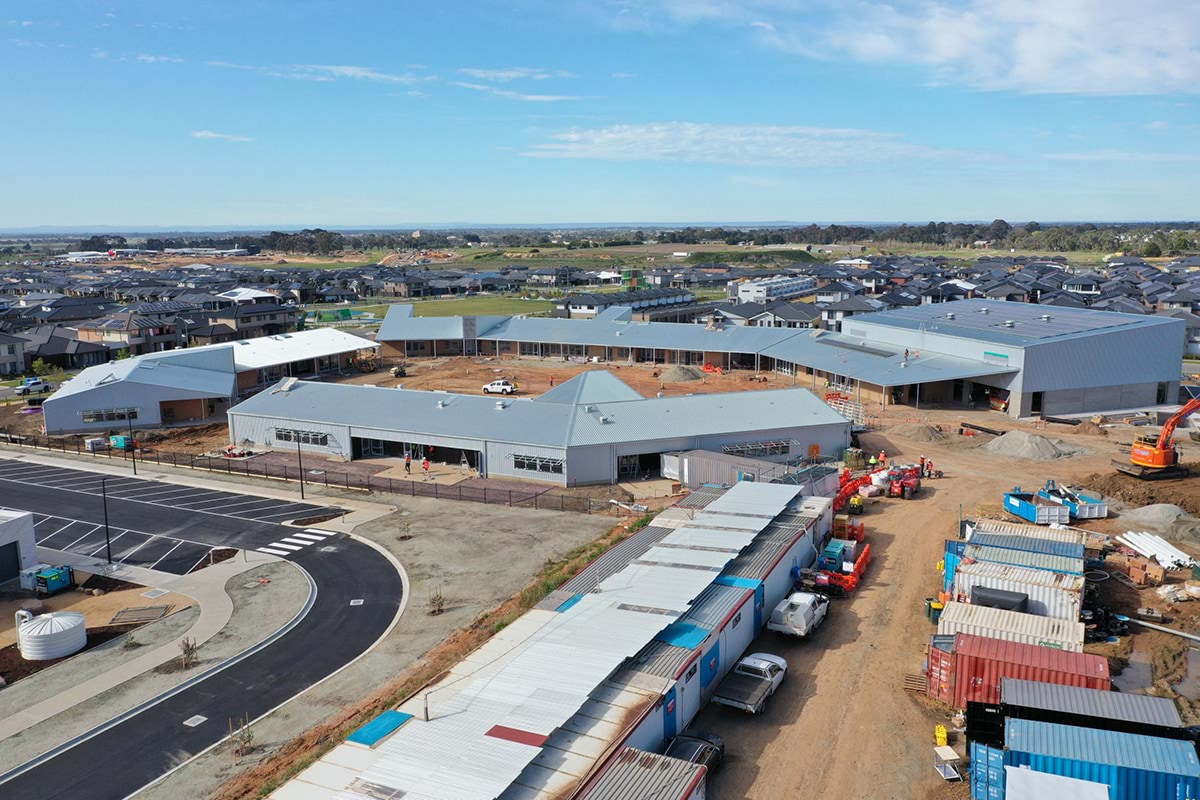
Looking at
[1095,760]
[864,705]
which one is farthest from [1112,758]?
[864,705]

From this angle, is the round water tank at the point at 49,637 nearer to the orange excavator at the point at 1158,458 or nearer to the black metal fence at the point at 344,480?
the black metal fence at the point at 344,480

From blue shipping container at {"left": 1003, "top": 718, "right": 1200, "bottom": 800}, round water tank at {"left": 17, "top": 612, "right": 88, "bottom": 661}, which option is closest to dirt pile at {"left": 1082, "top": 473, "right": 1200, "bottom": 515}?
blue shipping container at {"left": 1003, "top": 718, "right": 1200, "bottom": 800}

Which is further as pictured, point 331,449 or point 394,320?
point 394,320

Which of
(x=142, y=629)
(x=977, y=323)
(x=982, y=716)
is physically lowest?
(x=142, y=629)

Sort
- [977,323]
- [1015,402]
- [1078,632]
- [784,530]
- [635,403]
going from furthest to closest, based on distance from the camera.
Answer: [977,323] < [1015,402] < [635,403] < [784,530] < [1078,632]

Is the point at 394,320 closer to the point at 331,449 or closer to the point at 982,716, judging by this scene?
the point at 331,449

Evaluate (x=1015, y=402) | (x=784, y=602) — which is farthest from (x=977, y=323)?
(x=784, y=602)

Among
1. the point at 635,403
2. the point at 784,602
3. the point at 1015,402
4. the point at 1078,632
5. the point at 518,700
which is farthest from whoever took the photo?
the point at 1015,402

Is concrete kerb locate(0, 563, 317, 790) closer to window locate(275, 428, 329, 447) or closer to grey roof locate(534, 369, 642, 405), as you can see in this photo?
window locate(275, 428, 329, 447)

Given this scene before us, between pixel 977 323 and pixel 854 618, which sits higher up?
pixel 977 323
